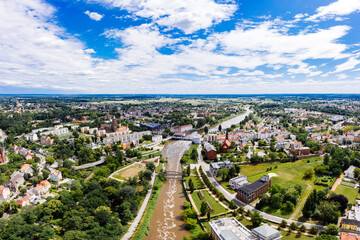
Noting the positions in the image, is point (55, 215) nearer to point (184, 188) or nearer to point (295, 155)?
point (184, 188)

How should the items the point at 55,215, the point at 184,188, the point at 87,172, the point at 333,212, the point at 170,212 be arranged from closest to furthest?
the point at 333,212, the point at 55,215, the point at 170,212, the point at 184,188, the point at 87,172

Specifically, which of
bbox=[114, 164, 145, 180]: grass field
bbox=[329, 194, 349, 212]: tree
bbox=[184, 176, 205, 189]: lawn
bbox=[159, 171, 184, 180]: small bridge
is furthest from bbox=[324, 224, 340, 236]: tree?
bbox=[114, 164, 145, 180]: grass field

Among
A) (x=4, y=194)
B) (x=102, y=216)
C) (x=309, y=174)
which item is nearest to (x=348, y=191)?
(x=309, y=174)

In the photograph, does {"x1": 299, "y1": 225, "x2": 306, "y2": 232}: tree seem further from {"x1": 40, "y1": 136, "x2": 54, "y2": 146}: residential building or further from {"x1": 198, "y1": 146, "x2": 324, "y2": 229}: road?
{"x1": 40, "y1": 136, "x2": 54, "y2": 146}: residential building

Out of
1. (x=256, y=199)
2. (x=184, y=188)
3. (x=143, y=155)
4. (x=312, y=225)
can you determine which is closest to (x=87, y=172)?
(x=143, y=155)

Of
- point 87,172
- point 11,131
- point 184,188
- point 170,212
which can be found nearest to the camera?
point 170,212

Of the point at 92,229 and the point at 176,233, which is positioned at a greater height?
the point at 92,229

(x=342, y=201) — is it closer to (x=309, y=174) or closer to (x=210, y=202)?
(x=309, y=174)
